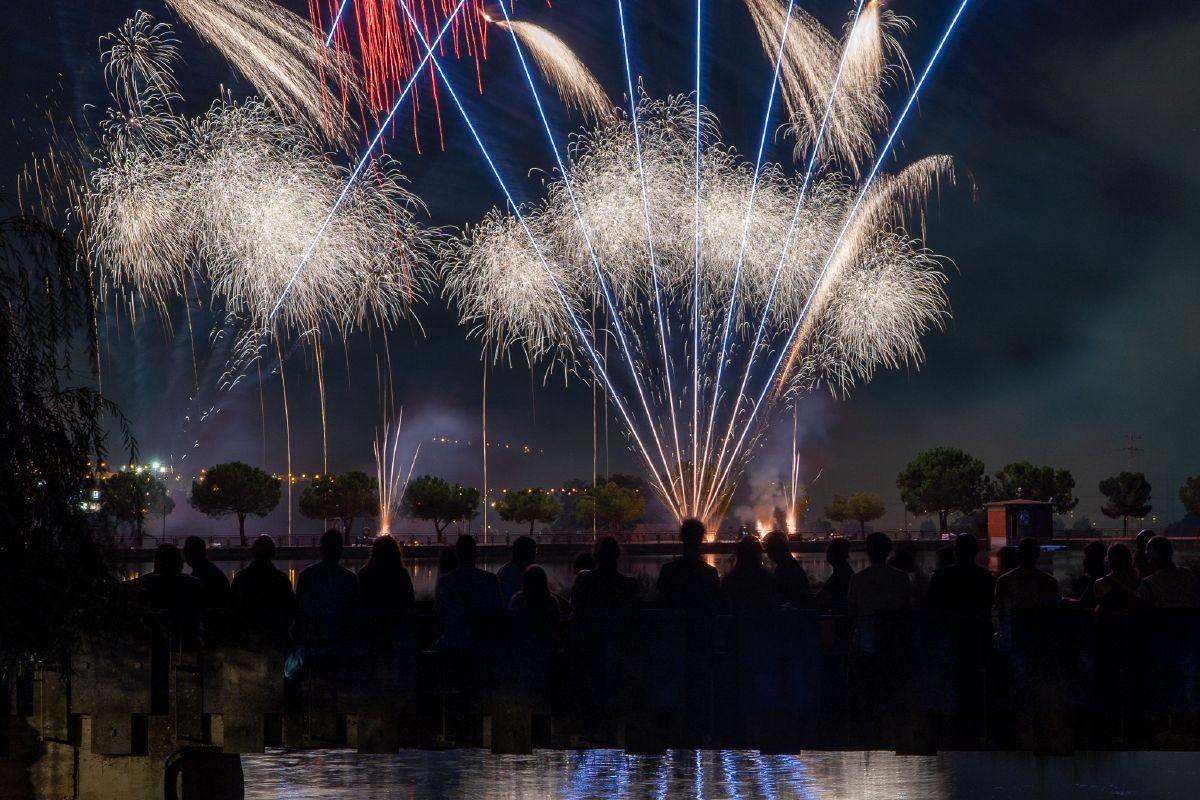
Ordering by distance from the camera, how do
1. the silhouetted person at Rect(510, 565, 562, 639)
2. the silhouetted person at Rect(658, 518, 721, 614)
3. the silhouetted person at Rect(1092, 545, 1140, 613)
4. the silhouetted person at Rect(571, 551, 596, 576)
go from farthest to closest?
the silhouetted person at Rect(571, 551, 596, 576)
the silhouetted person at Rect(1092, 545, 1140, 613)
the silhouetted person at Rect(510, 565, 562, 639)
the silhouetted person at Rect(658, 518, 721, 614)

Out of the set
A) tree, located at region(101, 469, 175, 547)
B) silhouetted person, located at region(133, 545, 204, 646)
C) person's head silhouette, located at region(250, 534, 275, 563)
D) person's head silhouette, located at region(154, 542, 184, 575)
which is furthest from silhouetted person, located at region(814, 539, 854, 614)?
tree, located at region(101, 469, 175, 547)

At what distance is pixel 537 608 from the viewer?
10.4m

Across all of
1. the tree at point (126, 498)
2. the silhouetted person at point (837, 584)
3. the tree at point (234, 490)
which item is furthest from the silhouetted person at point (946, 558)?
the tree at point (234, 490)

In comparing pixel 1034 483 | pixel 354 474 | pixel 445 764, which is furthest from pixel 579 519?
pixel 445 764

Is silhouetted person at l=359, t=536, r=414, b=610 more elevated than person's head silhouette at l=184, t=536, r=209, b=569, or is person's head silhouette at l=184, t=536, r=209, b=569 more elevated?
person's head silhouette at l=184, t=536, r=209, b=569

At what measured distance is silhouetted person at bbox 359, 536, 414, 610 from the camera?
35.3 ft

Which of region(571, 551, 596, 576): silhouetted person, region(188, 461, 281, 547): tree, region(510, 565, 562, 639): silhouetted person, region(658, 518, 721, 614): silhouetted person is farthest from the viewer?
region(188, 461, 281, 547): tree

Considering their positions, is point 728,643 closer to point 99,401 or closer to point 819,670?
point 819,670

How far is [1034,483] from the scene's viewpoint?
148750mm

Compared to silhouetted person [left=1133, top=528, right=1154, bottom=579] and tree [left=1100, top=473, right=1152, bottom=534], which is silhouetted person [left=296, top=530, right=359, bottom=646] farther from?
tree [left=1100, top=473, right=1152, bottom=534]

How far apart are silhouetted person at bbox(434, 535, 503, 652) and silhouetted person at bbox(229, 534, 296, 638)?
1162mm

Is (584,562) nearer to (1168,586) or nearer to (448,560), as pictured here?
(448,560)

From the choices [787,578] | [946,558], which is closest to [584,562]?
[787,578]

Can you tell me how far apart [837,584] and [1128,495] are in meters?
156
